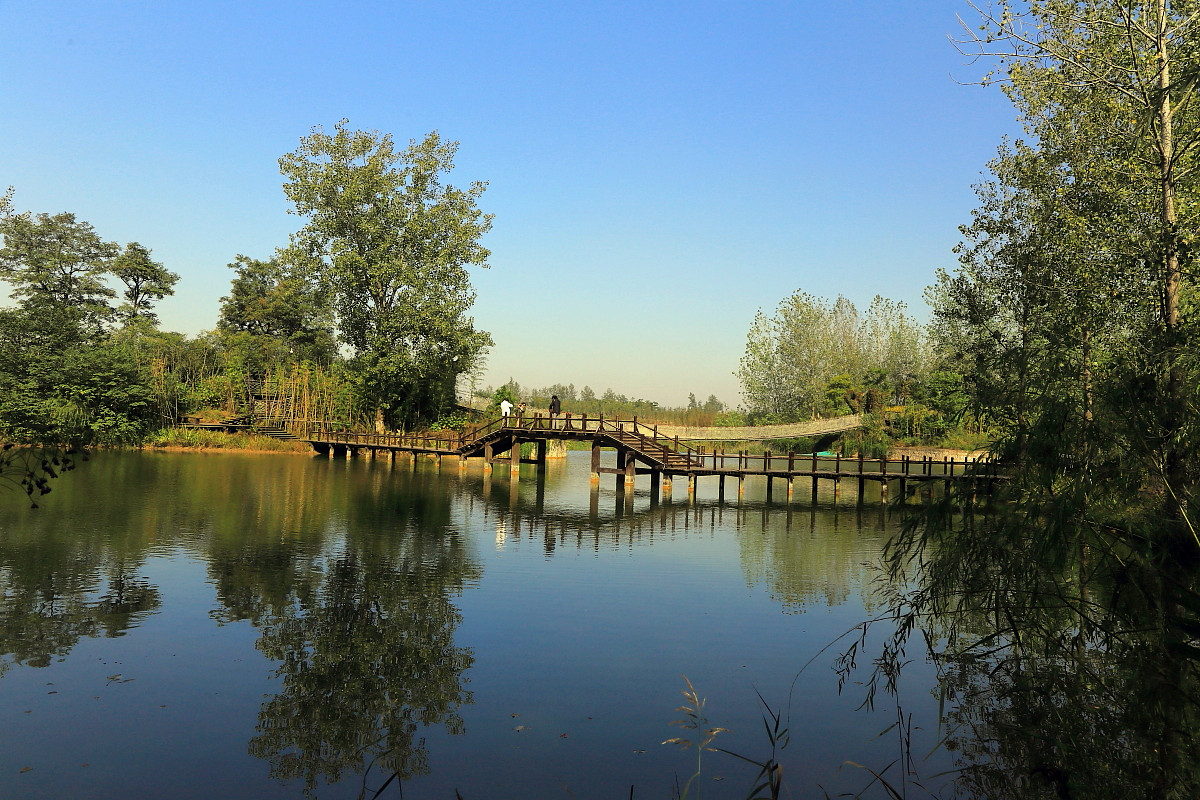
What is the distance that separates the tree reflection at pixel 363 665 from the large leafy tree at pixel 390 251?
81.2ft

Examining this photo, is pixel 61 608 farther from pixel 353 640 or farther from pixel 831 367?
pixel 831 367

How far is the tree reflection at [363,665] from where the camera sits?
6602 millimetres

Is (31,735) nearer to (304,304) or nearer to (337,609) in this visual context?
(337,609)

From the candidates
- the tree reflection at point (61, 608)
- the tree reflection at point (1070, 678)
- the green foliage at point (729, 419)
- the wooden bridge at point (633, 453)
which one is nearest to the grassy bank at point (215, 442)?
the wooden bridge at point (633, 453)

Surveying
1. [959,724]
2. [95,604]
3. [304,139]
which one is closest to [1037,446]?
[959,724]

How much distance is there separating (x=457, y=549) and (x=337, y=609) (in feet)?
17.8

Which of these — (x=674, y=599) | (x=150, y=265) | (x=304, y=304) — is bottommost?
(x=674, y=599)

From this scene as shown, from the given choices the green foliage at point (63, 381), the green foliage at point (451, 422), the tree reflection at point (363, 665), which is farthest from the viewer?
the green foliage at point (451, 422)

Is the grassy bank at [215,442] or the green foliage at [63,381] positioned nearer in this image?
the green foliage at [63,381]

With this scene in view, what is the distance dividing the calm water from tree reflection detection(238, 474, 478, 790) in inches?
1.2

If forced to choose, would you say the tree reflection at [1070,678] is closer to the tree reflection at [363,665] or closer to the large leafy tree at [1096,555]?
the large leafy tree at [1096,555]

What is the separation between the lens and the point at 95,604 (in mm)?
10578

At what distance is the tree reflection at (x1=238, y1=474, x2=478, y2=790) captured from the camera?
21.7 ft

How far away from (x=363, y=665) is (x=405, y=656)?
53 centimetres
